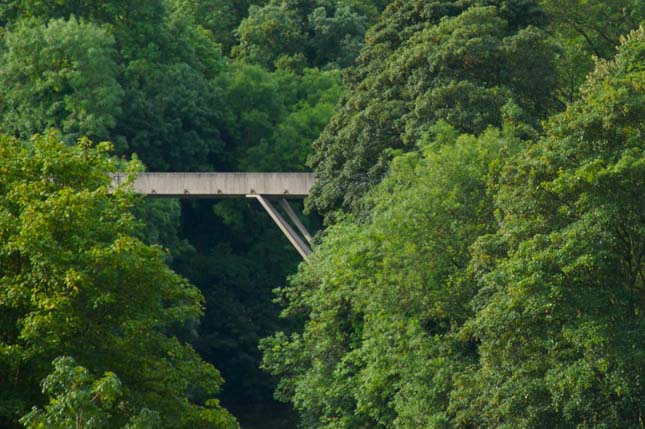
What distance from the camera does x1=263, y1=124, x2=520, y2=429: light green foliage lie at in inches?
1668

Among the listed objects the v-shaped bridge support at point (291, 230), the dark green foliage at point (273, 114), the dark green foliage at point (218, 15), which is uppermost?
the dark green foliage at point (218, 15)

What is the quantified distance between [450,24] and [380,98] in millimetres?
2941

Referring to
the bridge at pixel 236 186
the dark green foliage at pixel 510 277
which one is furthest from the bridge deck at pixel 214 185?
the dark green foliage at pixel 510 277

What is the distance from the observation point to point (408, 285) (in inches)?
1720

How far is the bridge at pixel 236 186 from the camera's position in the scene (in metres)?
56.6

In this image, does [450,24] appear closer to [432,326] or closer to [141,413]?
[432,326]

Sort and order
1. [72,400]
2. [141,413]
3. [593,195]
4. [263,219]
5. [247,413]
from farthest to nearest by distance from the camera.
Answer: [263,219], [247,413], [593,195], [141,413], [72,400]

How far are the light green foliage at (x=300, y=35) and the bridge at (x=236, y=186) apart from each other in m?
23.0

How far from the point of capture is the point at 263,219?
73.9 metres

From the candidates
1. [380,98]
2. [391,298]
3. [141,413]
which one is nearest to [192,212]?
[380,98]

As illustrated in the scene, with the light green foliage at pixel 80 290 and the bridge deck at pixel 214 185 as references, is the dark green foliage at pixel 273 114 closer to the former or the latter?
the bridge deck at pixel 214 185

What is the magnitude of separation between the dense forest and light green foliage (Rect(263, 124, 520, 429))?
0.07 meters

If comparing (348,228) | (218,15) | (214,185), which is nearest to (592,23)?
(214,185)

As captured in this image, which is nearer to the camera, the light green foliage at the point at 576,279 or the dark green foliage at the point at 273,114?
the light green foliage at the point at 576,279
